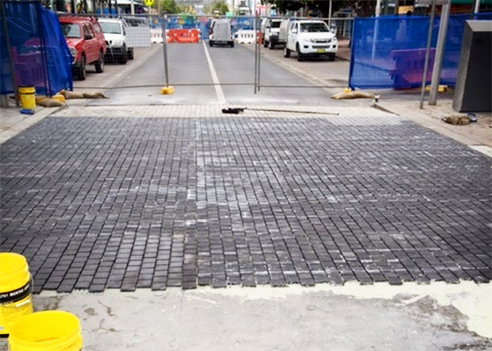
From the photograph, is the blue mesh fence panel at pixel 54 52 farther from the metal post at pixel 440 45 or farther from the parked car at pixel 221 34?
the parked car at pixel 221 34

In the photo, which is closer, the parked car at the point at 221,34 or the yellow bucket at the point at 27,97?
the yellow bucket at the point at 27,97

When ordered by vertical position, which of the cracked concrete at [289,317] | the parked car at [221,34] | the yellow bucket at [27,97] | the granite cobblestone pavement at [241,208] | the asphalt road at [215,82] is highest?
the parked car at [221,34]

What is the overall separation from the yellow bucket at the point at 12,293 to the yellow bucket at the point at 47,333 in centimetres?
44

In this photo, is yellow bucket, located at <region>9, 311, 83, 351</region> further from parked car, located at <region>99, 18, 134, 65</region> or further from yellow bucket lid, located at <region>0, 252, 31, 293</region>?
parked car, located at <region>99, 18, 134, 65</region>

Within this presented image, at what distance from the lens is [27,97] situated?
36.8ft

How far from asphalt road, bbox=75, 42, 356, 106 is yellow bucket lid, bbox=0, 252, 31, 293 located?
32.4ft

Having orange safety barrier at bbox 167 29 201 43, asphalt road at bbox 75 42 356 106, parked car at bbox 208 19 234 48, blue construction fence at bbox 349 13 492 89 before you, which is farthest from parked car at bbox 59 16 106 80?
parked car at bbox 208 19 234 48

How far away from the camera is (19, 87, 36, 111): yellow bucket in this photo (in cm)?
1118

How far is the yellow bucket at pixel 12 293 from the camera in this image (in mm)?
3229

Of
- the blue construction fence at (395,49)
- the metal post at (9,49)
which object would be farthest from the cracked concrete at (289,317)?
the blue construction fence at (395,49)

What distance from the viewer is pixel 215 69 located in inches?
854

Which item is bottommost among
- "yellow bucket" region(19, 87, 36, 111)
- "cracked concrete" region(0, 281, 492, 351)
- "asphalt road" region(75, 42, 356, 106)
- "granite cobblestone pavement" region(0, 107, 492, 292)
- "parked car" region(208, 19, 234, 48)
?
"asphalt road" region(75, 42, 356, 106)

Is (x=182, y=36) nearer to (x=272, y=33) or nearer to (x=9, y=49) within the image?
(x=272, y=33)

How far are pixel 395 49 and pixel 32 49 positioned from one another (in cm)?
1016
